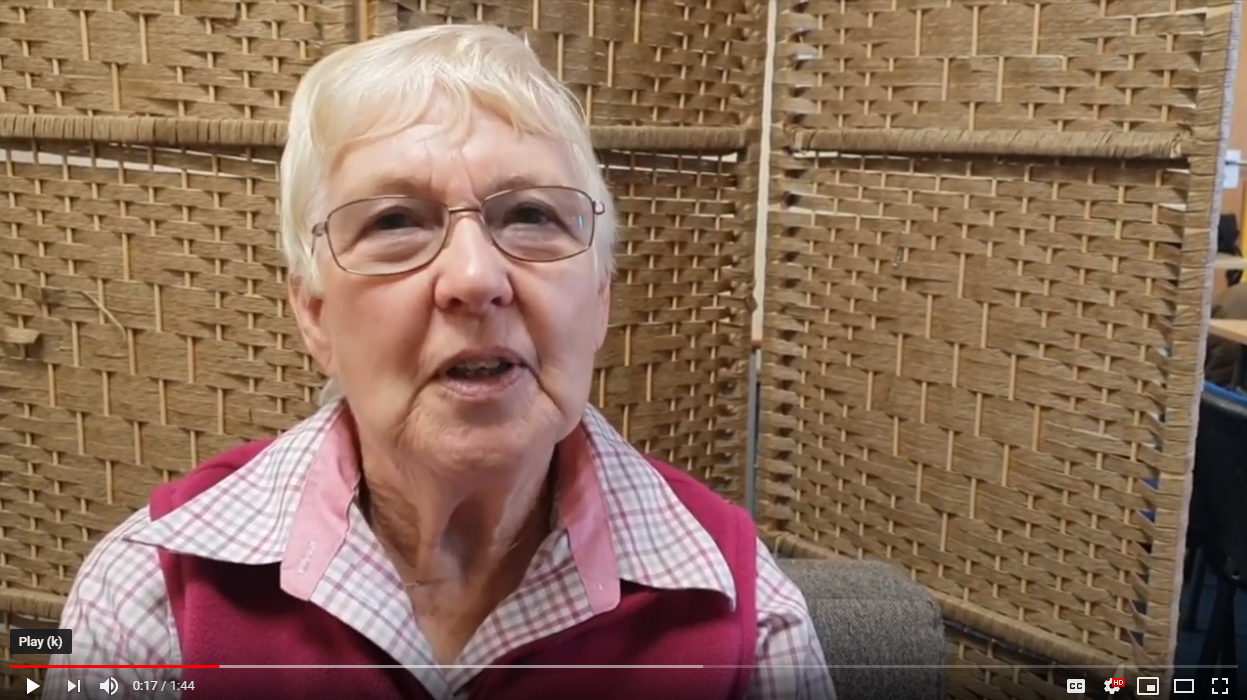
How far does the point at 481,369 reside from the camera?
2.47 feet

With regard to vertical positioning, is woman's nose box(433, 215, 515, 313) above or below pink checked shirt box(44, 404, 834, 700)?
above

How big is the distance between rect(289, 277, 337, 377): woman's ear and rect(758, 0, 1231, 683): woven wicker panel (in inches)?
29.4

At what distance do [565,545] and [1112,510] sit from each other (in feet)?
2.28

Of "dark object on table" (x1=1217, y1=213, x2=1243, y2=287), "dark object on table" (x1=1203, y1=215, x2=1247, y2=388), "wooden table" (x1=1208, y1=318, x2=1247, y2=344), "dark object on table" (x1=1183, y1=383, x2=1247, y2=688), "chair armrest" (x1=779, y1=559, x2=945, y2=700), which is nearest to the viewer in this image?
"chair armrest" (x1=779, y1=559, x2=945, y2=700)

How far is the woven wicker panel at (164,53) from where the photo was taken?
1.08 metres

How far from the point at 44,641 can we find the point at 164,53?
0.64 meters

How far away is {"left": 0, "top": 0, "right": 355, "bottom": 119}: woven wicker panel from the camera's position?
108 centimetres

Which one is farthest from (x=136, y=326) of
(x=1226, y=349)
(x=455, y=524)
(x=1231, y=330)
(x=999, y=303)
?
(x=1226, y=349)

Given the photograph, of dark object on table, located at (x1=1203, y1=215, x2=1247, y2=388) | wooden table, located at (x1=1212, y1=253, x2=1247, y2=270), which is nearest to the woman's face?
dark object on table, located at (x1=1203, y1=215, x2=1247, y2=388)

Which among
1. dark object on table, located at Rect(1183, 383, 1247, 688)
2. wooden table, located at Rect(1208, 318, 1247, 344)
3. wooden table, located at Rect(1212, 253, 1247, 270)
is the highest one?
wooden table, located at Rect(1212, 253, 1247, 270)

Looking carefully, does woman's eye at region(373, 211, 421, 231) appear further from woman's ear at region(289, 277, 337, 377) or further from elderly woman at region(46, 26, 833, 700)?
woman's ear at region(289, 277, 337, 377)

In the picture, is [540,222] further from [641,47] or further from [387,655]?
[641,47]

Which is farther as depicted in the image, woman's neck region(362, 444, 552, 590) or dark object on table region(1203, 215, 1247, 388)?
dark object on table region(1203, 215, 1247, 388)

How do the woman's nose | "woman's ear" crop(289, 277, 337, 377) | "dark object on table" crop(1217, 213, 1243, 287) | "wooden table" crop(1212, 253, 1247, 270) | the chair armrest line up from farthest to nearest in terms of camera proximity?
"dark object on table" crop(1217, 213, 1243, 287), "wooden table" crop(1212, 253, 1247, 270), the chair armrest, "woman's ear" crop(289, 277, 337, 377), the woman's nose
